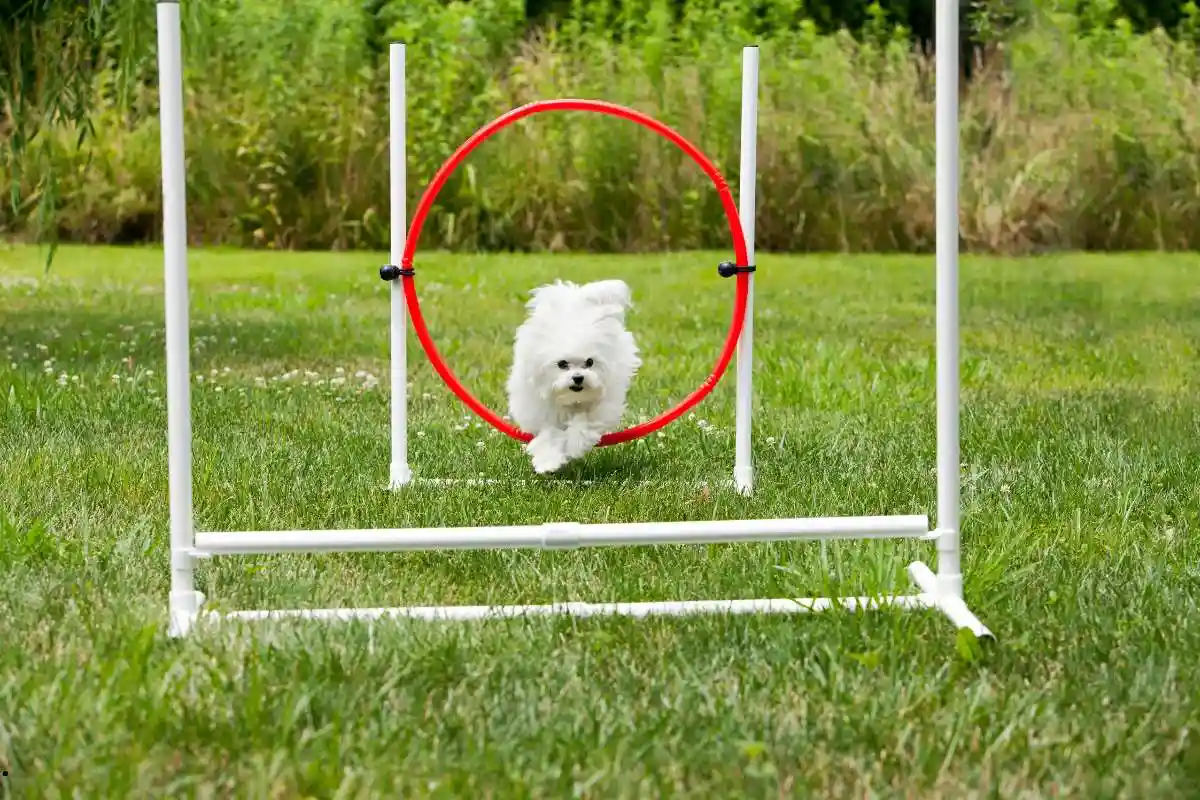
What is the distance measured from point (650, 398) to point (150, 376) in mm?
1918

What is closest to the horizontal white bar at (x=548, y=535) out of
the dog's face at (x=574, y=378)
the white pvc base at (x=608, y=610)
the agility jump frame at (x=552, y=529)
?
the agility jump frame at (x=552, y=529)

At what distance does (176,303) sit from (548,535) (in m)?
0.76

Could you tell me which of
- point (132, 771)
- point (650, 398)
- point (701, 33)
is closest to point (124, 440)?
point (650, 398)

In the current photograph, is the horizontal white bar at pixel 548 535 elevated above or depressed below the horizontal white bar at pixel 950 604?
above

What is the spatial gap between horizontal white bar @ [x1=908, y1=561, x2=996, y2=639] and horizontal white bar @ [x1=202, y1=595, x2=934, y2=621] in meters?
0.03

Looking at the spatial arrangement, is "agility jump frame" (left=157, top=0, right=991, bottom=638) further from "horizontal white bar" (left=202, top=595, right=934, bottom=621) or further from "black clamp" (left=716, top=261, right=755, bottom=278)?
"black clamp" (left=716, top=261, right=755, bottom=278)

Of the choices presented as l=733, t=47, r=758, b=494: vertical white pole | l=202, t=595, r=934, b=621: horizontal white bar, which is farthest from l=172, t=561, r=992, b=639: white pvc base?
l=733, t=47, r=758, b=494: vertical white pole

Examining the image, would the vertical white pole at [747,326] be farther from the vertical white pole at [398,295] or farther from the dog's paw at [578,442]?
the vertical white pole at [398,295]

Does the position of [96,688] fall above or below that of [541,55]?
below

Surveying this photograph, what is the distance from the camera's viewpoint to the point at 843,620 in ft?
9.81

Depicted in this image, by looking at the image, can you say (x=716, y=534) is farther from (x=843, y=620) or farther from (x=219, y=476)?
(x=219, y=476)

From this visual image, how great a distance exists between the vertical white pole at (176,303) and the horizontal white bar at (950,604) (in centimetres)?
134

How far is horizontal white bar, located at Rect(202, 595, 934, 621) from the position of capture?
2977 mm

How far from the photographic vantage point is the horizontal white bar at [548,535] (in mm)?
2922
